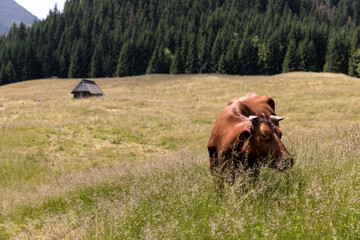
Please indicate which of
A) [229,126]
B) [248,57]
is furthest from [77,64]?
[229,126]

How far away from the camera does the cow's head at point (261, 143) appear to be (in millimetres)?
4246

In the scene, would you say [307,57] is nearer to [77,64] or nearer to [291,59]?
[291,59]

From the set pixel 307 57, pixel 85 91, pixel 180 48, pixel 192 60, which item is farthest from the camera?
pixel 180 48

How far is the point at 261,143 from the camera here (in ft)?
14.4

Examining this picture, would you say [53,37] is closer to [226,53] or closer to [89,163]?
[226,53]

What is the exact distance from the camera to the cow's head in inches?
167

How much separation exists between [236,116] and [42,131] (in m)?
17.5

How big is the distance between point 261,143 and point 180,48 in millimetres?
95319

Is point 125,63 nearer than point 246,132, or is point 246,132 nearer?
point 246,132

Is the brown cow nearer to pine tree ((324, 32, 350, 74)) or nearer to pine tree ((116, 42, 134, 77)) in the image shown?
pine tree ((324, 32, 350, 74))

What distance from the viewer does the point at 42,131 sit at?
1914 cm

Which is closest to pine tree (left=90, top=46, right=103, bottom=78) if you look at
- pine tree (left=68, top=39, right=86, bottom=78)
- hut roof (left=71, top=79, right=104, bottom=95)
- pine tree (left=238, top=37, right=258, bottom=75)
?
pine tree (left=68, top=39, right=86, bottom=78)

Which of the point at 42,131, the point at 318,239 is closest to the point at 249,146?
the point at 318,239

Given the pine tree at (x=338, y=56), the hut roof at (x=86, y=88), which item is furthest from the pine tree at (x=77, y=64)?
the pine tree at (x=338, y=56)
